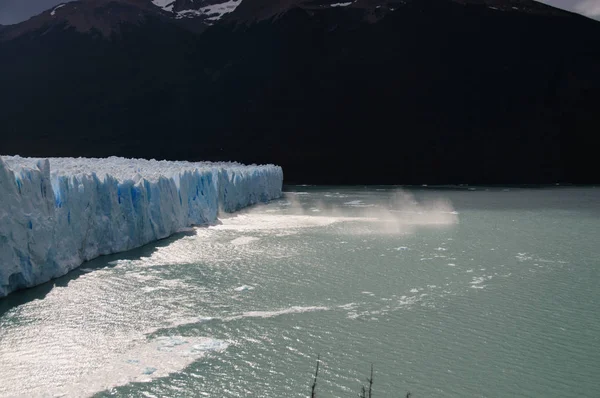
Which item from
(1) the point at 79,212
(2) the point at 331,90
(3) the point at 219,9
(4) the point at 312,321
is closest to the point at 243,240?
(1) the point at 79,212

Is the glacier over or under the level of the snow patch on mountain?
Result: under

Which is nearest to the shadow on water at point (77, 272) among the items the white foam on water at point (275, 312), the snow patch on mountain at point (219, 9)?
the white foam on water at point (275, 312)

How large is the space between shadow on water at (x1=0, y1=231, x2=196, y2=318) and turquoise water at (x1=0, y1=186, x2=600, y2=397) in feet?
0.15

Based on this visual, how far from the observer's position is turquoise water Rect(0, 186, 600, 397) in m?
6.02

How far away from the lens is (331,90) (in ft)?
174

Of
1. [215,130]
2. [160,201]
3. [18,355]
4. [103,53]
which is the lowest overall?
[18,355]

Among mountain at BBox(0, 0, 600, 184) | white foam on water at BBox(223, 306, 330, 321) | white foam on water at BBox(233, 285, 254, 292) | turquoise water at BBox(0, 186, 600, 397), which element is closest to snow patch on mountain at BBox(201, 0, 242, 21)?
mountain at BBox(0, 0, 600, 184)

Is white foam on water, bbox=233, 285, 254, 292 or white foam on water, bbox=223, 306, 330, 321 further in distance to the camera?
white foam on water, bbox=233, 285, 254, 292

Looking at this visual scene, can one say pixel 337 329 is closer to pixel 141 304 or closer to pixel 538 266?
pixel 141 304

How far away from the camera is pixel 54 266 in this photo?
9.93 metres

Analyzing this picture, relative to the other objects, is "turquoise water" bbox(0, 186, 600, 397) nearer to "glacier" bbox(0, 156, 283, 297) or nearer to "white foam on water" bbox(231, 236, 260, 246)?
"white foam on water" bbox(231, 236, 260, 246)

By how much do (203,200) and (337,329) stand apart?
10749mm

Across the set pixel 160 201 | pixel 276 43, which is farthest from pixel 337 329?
pixel 276 43

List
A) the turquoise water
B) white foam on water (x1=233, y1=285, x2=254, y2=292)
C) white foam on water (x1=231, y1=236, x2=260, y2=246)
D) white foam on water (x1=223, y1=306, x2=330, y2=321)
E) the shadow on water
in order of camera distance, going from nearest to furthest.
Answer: the turquoise water → white foam on water (x1=223, y1=306, x2=330, y2=321) → the shadow on water → white foam on water (x1=233, y1=285, x2=254, y2=292) → white foam on water (x1=231, y1=236, x2=260, y2=246)
